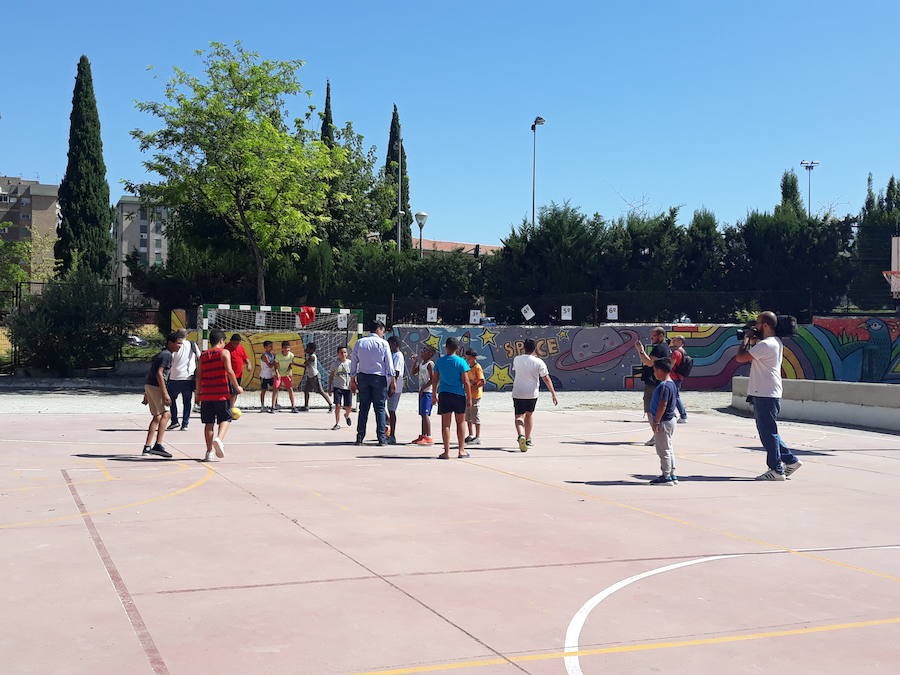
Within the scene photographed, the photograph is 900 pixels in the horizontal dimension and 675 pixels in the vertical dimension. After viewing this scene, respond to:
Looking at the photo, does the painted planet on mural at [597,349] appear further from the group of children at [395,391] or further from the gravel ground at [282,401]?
the group of children at [395,391]

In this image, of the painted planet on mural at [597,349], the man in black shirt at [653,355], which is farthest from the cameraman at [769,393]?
the painted planet on mural at [597,349]

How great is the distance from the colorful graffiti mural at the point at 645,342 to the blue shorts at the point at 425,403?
11778 mm

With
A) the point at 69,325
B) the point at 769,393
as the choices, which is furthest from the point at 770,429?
the point at 69,325

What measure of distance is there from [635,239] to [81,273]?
731 inches

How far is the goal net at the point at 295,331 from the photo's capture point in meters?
24.8

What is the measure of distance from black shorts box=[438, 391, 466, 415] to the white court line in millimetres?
5827

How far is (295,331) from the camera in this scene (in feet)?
84.6

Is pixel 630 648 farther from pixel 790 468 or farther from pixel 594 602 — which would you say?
pixel 790 468

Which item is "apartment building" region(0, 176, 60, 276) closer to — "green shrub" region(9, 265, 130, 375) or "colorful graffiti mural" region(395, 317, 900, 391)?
"green shrub" region(9, 265, 130, 375)

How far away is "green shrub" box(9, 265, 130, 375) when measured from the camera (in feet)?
83.6

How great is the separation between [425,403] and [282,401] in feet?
31.5

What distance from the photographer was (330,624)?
5.23m

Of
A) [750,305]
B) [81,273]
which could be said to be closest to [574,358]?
[750,305]

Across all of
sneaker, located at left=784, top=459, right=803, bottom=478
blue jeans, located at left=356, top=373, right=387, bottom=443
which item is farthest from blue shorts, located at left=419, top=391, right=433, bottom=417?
sneaker, located at left=784, top=459, right=803, bottom=478
